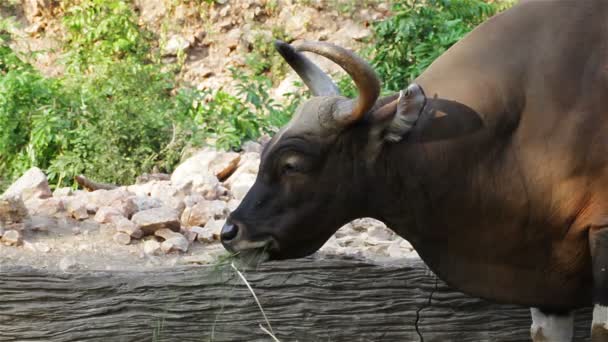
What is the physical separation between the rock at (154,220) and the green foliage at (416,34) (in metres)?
4.12

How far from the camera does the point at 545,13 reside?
14.6 feet

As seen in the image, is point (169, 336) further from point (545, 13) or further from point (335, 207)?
point (545, 13)

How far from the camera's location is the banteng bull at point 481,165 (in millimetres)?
4234

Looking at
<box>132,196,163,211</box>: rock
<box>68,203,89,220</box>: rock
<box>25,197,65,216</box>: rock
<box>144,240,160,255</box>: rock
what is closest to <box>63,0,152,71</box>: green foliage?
<box>132,196,163,211</box>: rock

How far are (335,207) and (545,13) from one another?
1.20 m

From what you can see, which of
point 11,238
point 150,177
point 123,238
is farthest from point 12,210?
point 150,177

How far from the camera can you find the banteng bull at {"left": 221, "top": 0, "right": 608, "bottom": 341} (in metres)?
4.23

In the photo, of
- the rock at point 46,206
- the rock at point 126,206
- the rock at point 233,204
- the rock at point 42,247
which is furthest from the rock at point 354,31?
the rock at point 42,247

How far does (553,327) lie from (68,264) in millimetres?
2406

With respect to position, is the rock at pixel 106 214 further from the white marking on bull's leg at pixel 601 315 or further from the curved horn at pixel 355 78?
the white marking on bull's leg at pixel 601 315

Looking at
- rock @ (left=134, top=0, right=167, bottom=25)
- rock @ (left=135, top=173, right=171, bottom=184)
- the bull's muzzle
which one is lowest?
rock @ (left=135, top=173, right=171, bottom=184)

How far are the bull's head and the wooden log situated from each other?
0.53 m

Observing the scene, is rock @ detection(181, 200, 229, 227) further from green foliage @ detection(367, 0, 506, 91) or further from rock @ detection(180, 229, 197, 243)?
green foliage @ detection(367, 0, 506, 91)

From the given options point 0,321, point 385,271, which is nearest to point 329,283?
point 385,271
